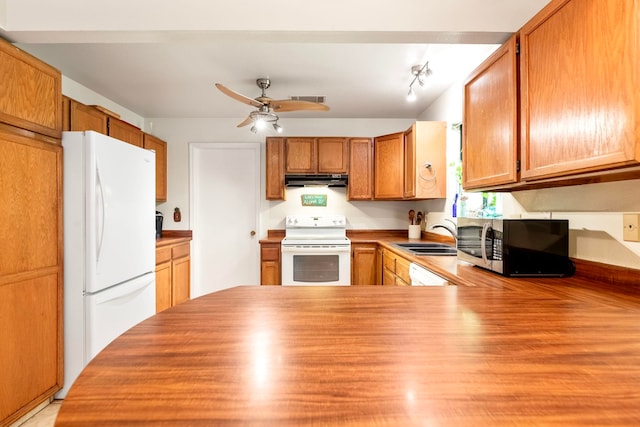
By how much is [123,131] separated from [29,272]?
6.07ft

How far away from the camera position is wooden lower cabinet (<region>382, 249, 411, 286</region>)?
2416 millimetres

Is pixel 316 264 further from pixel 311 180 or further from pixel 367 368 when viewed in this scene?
pixel 367 368

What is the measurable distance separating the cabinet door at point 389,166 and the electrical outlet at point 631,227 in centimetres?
224

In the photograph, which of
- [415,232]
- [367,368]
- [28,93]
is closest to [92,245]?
[28,93]

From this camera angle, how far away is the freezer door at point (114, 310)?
188cm

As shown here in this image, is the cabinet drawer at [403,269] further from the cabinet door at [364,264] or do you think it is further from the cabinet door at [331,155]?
the cabinet door at [331,155]

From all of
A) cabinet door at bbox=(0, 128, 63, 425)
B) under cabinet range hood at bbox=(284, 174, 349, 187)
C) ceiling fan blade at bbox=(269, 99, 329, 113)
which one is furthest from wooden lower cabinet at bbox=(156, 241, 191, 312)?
ceiling fan blade at bbox=(269, 99, 329, 113)

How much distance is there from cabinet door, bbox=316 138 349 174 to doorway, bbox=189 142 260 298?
0.89 meters

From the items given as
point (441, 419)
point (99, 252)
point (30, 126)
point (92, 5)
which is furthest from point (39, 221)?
point (441, 419)

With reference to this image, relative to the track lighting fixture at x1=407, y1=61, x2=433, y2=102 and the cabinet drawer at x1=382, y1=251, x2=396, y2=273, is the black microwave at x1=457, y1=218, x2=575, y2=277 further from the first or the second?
the track lighting fixture at x1=407, y1=61, x2=433, y2=102

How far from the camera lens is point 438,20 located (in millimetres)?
1552

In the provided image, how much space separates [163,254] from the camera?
125 inches

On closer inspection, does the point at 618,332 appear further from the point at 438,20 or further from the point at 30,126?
the point at 30,126

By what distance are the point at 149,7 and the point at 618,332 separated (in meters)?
2.19
